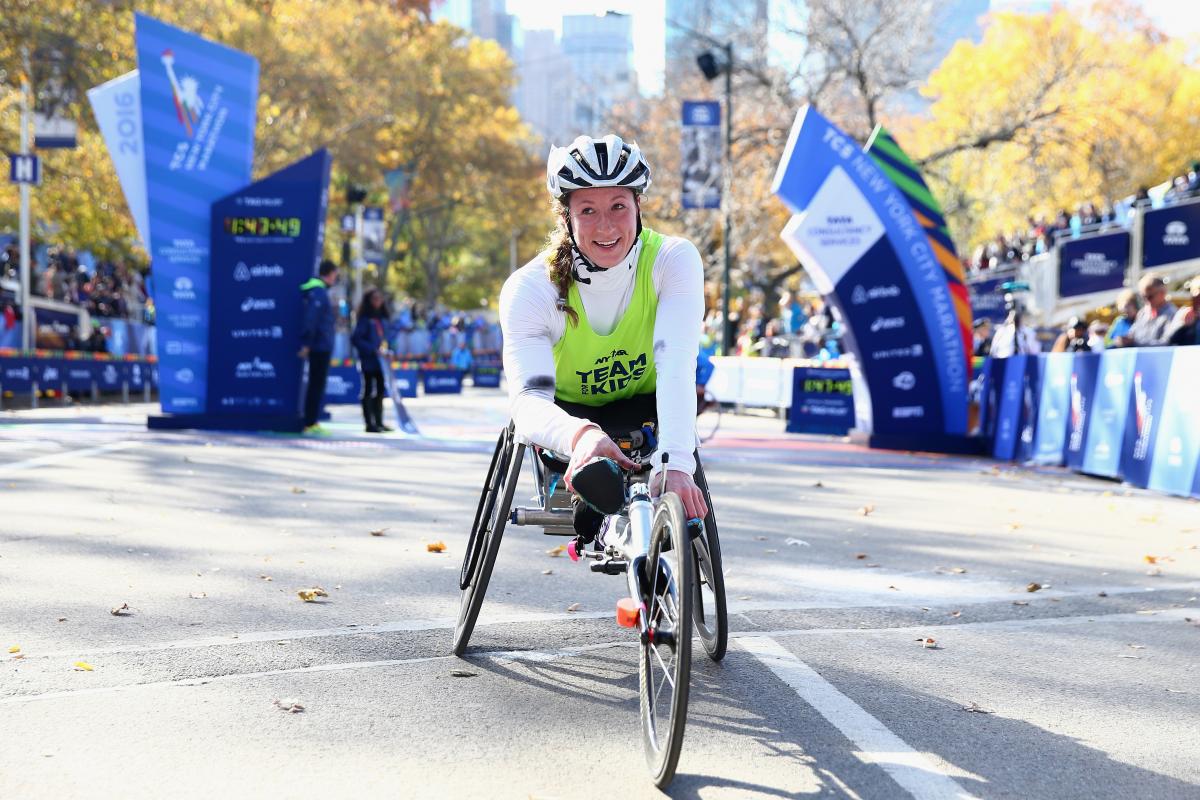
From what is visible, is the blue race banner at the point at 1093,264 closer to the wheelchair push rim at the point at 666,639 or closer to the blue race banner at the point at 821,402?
the blue race banner at the point at 821,402

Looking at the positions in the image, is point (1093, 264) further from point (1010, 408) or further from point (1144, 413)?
point (1144, 413)

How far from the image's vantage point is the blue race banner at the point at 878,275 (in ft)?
55.4

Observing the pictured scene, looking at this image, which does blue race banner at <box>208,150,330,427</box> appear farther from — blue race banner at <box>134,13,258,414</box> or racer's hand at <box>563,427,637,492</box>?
racer's hand at <box>563,427,637,492</box>

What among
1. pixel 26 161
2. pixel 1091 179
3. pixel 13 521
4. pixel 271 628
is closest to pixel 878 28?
pixel 1091 179

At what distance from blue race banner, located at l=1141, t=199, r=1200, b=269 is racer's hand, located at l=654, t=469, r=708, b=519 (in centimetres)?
3231

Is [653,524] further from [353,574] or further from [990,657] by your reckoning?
[353,574]

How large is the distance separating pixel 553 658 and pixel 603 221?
1800 millimetres

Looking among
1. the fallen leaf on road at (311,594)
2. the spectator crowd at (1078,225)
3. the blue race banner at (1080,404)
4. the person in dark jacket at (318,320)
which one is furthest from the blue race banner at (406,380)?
the fallen leaf on road at (311,594)

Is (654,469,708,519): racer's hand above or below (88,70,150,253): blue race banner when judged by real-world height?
below

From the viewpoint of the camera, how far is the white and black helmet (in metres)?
4.70

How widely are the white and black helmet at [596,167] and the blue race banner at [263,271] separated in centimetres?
1310

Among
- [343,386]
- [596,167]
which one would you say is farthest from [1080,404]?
[343,386]

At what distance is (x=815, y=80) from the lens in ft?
117

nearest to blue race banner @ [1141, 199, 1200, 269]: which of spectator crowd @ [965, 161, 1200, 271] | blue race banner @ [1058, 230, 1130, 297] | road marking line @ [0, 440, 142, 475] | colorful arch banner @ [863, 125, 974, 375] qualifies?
blue race banner @ [1058, 230, 1130, 297]
